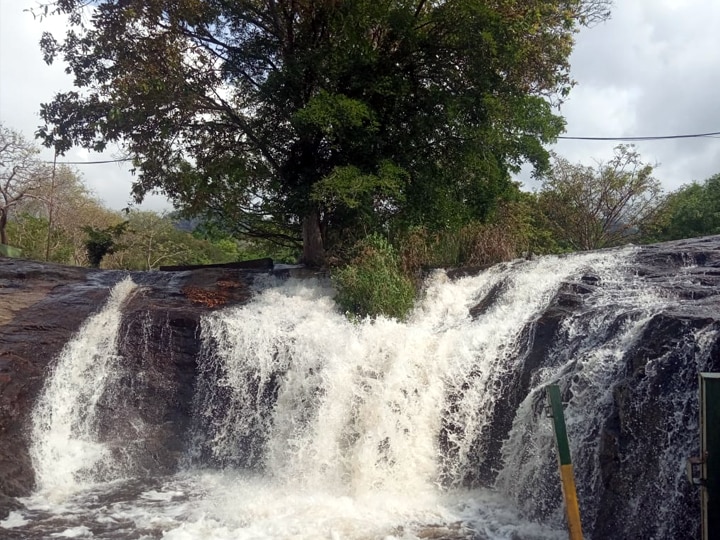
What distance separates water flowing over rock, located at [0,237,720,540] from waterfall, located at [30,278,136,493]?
3cm

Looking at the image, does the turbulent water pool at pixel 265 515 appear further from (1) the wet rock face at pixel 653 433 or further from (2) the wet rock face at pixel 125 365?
(2) the wet rock face at pixel 125 365

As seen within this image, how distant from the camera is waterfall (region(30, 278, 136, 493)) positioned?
26.0ft

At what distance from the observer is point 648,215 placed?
22875 millimetres

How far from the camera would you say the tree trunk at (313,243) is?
1341 centimetres

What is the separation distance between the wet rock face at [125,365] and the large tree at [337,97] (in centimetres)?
298

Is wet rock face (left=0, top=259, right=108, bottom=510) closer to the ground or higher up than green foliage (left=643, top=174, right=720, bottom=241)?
closer to the ground

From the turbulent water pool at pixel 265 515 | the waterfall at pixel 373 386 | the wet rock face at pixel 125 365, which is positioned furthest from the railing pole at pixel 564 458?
the wet rock face at pixel 125 365

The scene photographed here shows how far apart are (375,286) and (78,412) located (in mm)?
4531

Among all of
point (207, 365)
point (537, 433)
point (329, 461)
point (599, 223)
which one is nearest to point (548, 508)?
point (537, 433)

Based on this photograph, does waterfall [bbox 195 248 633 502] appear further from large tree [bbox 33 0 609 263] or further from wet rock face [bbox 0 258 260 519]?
large tree [bbox 33 0 609 263]

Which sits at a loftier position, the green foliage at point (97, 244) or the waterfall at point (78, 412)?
the green foliage at point (97, 244)

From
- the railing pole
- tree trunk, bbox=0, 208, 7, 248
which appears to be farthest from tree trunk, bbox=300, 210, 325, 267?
tree trunk, bbox=0, 208, 7, 248

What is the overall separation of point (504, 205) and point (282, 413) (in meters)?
8.79

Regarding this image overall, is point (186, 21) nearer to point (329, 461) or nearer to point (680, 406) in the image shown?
point (329, 461)
